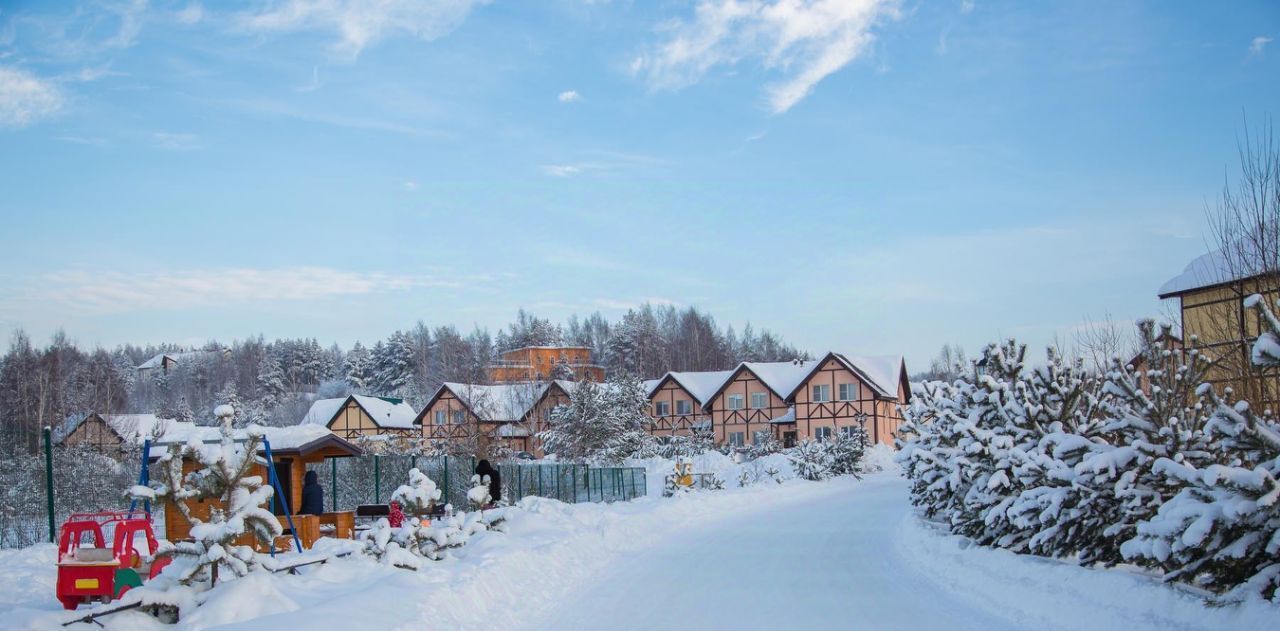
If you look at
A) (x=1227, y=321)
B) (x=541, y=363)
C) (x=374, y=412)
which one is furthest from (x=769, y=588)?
(x=541, y=363)

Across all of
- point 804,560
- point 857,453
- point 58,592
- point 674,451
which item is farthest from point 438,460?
point 674,451

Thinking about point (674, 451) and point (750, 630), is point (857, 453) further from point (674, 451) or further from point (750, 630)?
point (750, 630)

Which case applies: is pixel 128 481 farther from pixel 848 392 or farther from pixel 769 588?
pixel 848 392

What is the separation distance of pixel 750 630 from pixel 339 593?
4556mm

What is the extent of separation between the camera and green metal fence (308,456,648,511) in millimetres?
27203

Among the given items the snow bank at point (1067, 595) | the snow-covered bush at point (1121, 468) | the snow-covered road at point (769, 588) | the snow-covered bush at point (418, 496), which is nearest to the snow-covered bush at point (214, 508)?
the snow-covered road at point (769, 588)

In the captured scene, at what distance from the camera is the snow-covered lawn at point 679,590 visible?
9.08 meters

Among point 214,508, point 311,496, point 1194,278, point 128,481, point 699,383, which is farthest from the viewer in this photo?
point 699,383

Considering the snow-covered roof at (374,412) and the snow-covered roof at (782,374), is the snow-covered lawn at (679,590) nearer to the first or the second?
the snow-covered roof at (782,374)

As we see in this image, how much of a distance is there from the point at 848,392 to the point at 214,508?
54304mm

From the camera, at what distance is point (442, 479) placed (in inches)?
1077

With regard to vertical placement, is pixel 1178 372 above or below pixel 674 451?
above

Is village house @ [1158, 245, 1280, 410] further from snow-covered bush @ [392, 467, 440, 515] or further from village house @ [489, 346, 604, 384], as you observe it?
village house @ [489, 346, 604, 384]

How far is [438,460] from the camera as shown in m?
29.1
